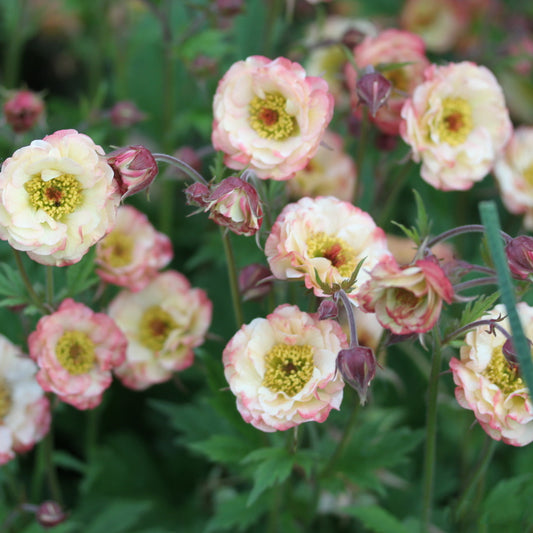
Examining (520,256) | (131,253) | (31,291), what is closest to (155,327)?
(131,253)

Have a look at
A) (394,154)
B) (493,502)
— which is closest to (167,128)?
(394,154)

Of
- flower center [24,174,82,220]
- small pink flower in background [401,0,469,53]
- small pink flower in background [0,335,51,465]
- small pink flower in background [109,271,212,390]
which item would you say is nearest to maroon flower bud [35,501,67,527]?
small pink flower in background [0,335,51,465]

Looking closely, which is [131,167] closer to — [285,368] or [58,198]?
[58,198]

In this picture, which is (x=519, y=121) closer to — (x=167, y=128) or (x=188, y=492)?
(x=167, y=128)

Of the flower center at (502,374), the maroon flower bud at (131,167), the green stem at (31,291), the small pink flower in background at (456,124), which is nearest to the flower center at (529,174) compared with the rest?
the small pink flower in background at (456,124)

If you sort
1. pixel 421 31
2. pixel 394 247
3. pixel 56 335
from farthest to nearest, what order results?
pixel 421 31 < pixel 394 247 < pixel 56 335

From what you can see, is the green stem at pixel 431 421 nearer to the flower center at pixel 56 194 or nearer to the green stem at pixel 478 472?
the green stem at pixel 478 472
